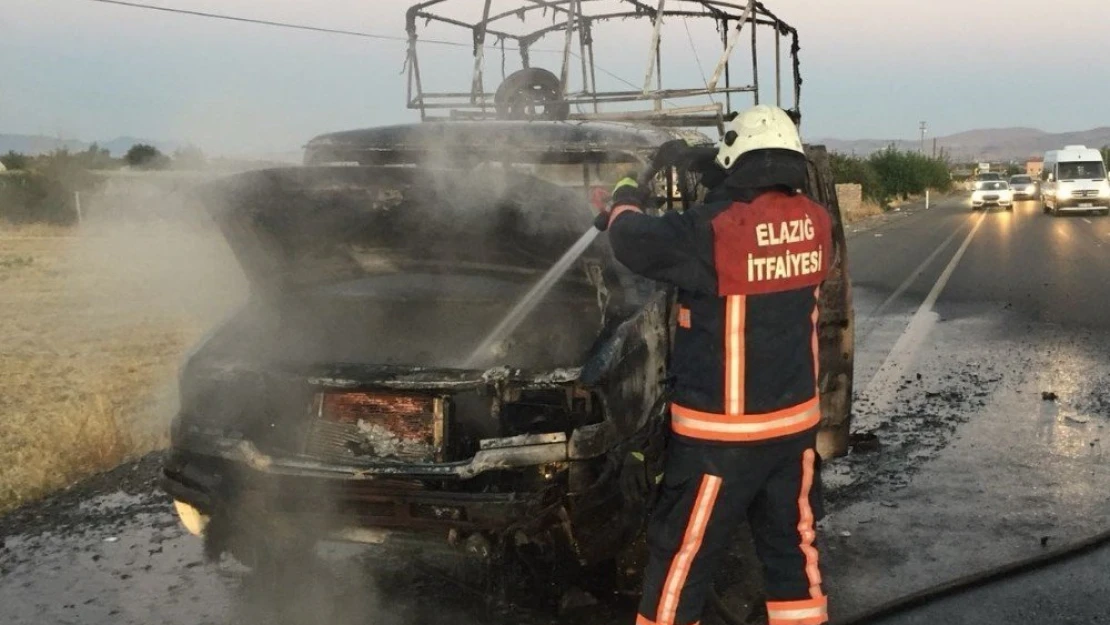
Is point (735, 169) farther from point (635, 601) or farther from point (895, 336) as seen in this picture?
point (895, 336)

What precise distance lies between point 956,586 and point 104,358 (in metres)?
8.45

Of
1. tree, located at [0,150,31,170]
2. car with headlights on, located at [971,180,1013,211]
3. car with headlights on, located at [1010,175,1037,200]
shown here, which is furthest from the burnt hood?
car with headlights on, located at [1010,175,1037,200]

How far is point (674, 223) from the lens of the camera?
2.86 metres

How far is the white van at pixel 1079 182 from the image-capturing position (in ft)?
105

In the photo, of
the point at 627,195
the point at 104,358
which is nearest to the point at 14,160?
the point at 104,358

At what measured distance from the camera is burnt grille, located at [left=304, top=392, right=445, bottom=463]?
3.51 metres

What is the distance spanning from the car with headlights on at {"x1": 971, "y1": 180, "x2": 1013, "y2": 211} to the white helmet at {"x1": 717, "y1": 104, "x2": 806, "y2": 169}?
39665 mm

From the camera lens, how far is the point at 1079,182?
106ft

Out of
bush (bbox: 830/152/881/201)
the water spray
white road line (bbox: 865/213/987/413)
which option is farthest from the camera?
bush (bbox: 830/152/881/201)

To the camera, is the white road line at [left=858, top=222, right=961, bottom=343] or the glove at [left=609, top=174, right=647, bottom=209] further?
the white road line at [left=858, top=222, right=961, bottom=343]

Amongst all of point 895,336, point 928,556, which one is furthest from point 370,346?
point 895,336

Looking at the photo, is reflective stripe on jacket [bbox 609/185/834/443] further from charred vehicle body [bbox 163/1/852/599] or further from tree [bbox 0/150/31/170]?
tree [bbox 0/150/31/170]

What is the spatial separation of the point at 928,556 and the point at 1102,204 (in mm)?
33146

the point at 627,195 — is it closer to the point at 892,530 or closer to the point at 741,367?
the point at 741,367
